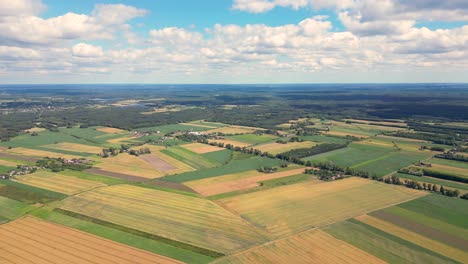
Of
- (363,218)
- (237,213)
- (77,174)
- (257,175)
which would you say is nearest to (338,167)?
(257,175)

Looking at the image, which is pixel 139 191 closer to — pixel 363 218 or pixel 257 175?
pixel 257 175

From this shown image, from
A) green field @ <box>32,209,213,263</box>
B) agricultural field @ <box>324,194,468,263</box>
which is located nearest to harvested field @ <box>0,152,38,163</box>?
green field @ <box>32,209,213,263</box>

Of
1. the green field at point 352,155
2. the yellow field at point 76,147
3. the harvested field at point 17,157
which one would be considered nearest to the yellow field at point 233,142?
the green field at point 352,155

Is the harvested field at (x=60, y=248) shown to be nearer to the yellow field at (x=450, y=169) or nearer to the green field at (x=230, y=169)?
the green field at (x=230, y=169)

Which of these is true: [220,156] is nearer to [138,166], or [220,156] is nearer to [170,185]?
[138,166]

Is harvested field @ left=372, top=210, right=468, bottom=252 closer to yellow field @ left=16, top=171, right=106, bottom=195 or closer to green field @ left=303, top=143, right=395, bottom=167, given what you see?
green field @ left=303, top=143, right=395, bottom=167

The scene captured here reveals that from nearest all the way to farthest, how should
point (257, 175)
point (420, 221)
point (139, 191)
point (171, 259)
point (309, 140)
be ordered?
point (171, 259) < point (420, 221) < point (139, 191) < point (257, 175) < point (309, 140)

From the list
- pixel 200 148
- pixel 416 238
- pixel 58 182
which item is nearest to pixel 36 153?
pixel 58 182
